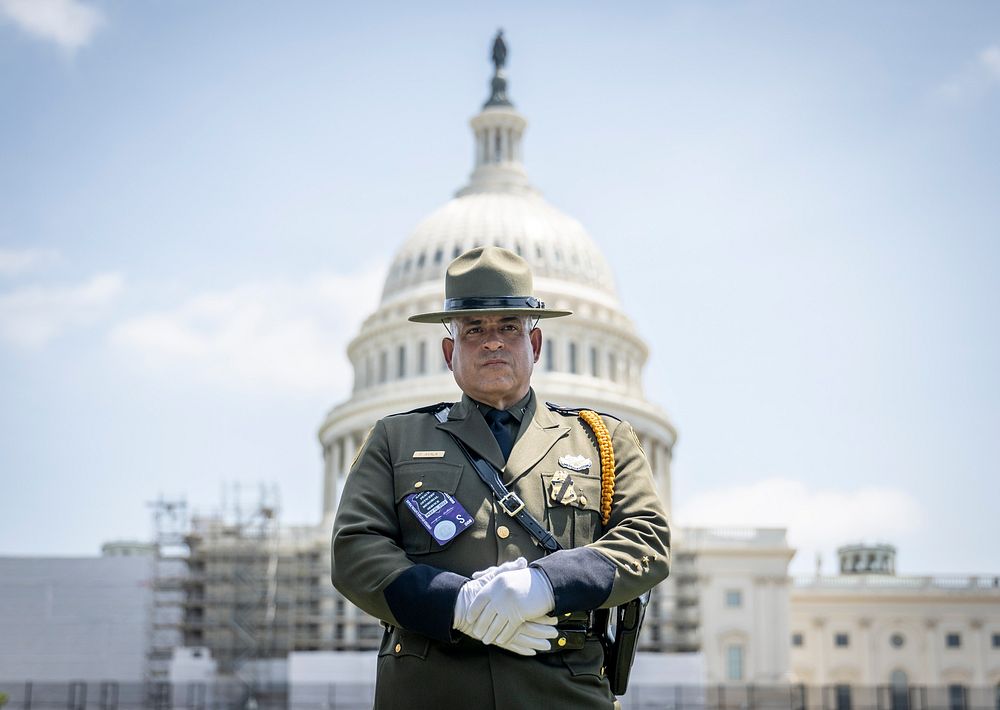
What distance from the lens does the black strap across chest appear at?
234 inches

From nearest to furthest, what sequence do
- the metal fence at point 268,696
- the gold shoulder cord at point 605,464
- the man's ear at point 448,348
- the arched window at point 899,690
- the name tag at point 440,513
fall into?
the name tag at point 440,513, the gold shoulder cord at point 605,464, the man's ear at point 448,348, the metal fence at point 268,696, the arched window at point 899,690

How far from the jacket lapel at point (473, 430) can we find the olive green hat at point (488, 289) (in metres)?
0.40

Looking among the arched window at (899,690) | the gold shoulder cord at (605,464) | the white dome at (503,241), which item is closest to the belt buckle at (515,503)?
the gold shoulder cord at (605,464)

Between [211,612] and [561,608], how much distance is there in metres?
67.1

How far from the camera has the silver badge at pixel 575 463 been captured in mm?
6160

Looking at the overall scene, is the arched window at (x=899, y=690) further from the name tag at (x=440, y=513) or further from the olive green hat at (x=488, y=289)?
the name tag at (x=440, y=513)

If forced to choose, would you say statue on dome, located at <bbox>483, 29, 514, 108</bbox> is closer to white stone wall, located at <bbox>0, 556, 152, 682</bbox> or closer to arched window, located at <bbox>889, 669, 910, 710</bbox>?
white stone wall, located at <bbox>0, 556, 152, 682</bbox>

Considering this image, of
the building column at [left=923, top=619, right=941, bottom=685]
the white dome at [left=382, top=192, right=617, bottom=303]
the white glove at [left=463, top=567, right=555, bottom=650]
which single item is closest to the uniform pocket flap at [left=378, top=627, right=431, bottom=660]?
the white glove at [left=463, top=567, right=555, bottom=650]

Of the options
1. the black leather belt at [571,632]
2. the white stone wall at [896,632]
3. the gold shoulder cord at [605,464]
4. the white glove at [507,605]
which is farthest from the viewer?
the white stone wall at [896,632]

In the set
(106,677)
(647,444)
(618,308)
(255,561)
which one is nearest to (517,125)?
(618,308)

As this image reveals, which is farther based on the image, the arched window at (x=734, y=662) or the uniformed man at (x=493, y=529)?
the arched window at (x=734, y=662)

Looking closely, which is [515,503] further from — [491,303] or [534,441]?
[491,303]

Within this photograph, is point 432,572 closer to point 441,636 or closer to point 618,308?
point 441,636

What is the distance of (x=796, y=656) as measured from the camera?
9550 centimetres
